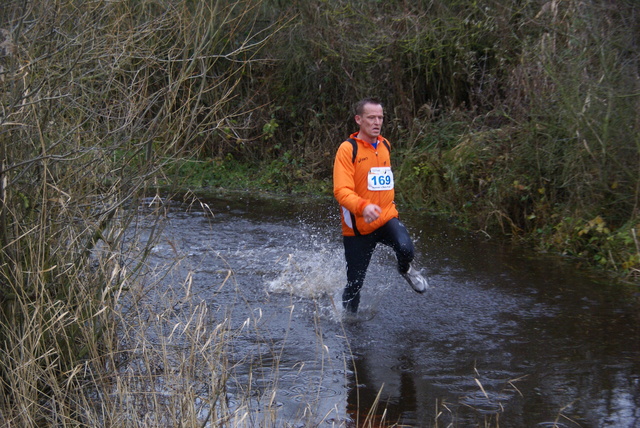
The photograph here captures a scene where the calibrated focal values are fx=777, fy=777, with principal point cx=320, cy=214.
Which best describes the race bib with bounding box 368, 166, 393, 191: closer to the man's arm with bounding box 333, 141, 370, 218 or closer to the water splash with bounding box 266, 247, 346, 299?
the man's arm with bounding box 333, 141, 370, 218

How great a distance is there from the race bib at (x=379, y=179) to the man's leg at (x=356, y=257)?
1.40 feet

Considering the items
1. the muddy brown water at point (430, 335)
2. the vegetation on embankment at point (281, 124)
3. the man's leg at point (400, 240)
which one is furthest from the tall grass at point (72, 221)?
the man's leg at point (400, 240)

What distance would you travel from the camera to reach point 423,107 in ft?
43.9

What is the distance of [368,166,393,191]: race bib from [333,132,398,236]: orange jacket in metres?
0.03

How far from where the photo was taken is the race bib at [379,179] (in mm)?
6363

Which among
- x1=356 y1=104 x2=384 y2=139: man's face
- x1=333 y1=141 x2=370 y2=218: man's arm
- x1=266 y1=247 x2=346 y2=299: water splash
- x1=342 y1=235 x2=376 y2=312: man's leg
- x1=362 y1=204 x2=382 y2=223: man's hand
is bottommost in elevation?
x1=266 y1=247 x2=346 y2=299: water splash

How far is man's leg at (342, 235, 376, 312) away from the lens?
6488 mm

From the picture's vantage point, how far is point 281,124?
16656mm

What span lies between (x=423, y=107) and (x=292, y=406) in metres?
9.21

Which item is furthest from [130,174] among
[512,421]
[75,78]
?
[512,421]

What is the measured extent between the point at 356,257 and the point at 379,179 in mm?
689

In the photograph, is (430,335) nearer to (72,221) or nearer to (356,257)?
(356,257)

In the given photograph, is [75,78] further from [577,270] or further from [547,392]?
[577,270]

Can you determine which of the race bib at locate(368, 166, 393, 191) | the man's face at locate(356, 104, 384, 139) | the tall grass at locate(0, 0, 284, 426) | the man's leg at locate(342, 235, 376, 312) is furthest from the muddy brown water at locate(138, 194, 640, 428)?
the man's face at locate(356, 104, 384, 139)
